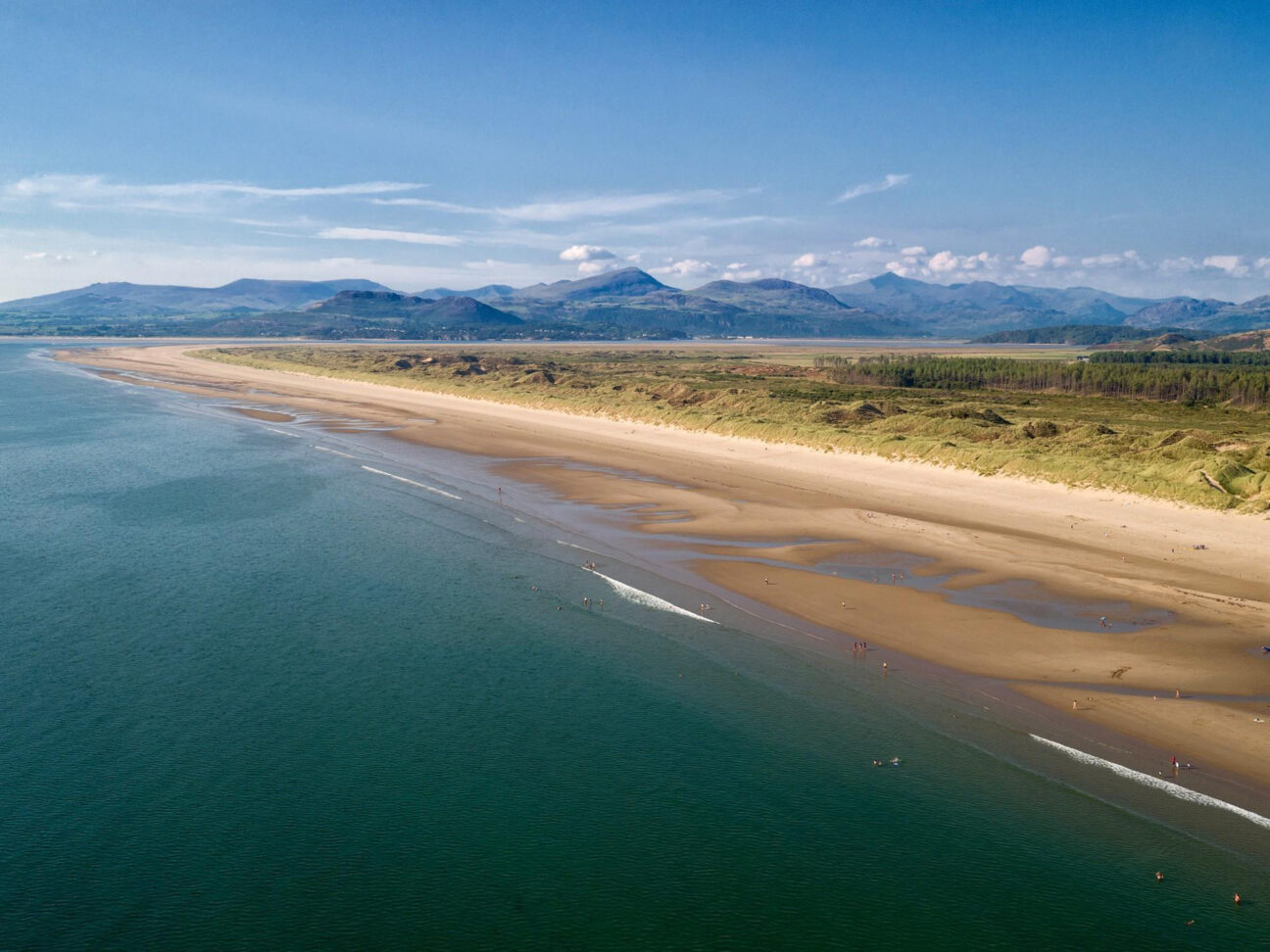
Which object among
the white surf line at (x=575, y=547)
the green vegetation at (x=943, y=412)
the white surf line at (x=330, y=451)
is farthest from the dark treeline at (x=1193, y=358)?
the white surf line at (x=575, y=547)

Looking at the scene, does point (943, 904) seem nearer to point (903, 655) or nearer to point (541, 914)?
point (541, 914)

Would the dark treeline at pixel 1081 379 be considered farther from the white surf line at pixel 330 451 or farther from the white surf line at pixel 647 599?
the white surf line at pixel 647 599

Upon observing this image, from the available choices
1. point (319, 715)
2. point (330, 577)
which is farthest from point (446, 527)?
point (319, 715)

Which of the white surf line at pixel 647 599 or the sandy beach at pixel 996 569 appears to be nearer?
the sandy beach at pixel 996 569

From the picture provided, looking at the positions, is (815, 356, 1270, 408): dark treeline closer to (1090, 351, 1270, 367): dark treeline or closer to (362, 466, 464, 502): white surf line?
(1090, 351, 1270, 367): dark treeline

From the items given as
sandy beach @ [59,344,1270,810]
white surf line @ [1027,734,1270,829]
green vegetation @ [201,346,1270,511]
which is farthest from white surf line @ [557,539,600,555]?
green vegetation @ [201,346,1270,511]

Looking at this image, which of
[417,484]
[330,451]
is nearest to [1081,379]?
[417,484]
